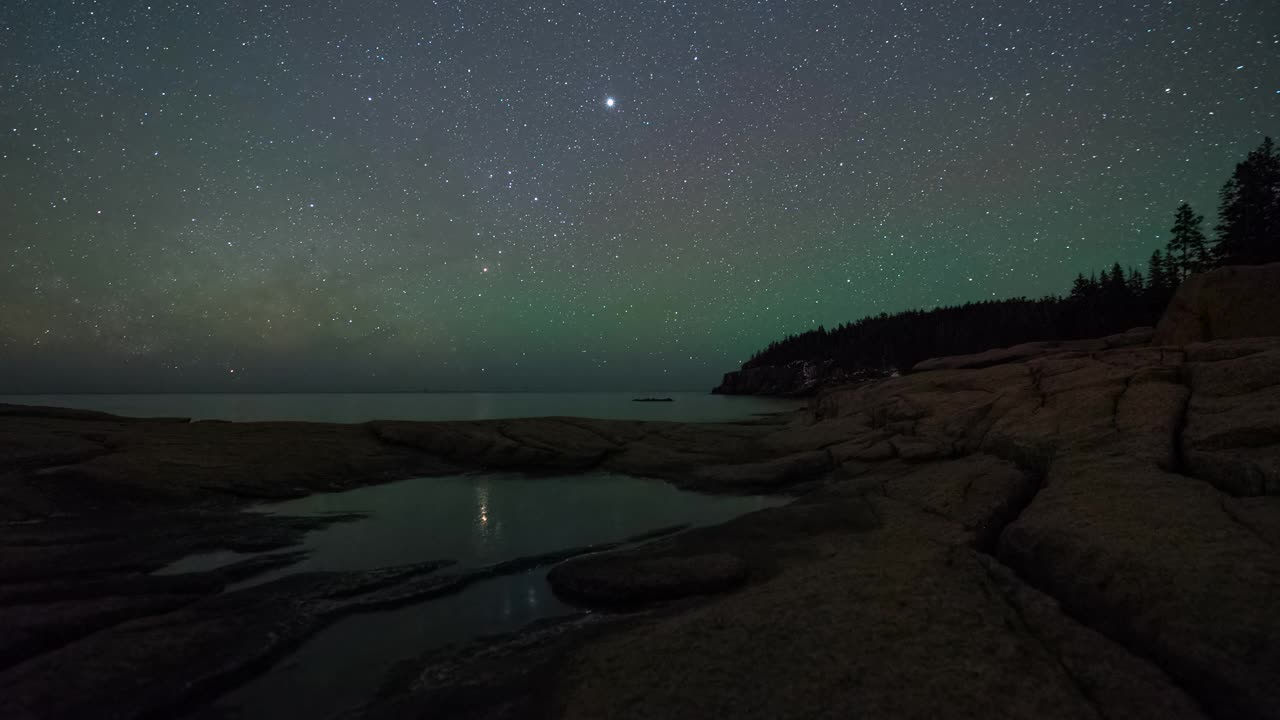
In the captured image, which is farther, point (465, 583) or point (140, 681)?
point (465, 583)

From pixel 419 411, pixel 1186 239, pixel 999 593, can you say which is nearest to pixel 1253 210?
pixel 1186 239

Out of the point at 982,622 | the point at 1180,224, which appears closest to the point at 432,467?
the point at 982,622

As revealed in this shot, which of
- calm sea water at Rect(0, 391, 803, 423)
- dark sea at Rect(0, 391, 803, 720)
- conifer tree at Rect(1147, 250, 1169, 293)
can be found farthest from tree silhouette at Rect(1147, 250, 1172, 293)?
dark sea at Rect(0, 391, 803, 720)

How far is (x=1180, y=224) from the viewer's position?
54.7m

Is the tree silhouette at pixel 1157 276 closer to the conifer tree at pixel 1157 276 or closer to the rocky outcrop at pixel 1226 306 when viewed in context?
the conifer tree at pixel 1157 276

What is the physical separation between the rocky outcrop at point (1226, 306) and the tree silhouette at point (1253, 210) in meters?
33.1

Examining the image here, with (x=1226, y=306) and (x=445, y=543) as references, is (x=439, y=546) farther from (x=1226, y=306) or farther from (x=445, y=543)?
(x=1226, y=306)

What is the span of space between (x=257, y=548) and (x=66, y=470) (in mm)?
6673

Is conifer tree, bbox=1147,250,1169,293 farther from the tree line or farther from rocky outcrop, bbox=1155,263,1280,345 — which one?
rocky outcrop, bbox=1155,263,1280,345

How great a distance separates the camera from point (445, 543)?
11328 millimetres

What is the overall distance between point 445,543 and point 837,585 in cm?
888

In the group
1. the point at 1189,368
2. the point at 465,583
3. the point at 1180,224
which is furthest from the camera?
the point at 1180,224

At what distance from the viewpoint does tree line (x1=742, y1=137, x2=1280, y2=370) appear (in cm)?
4275

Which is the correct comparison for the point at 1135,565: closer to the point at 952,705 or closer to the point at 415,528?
the point at 952,705
